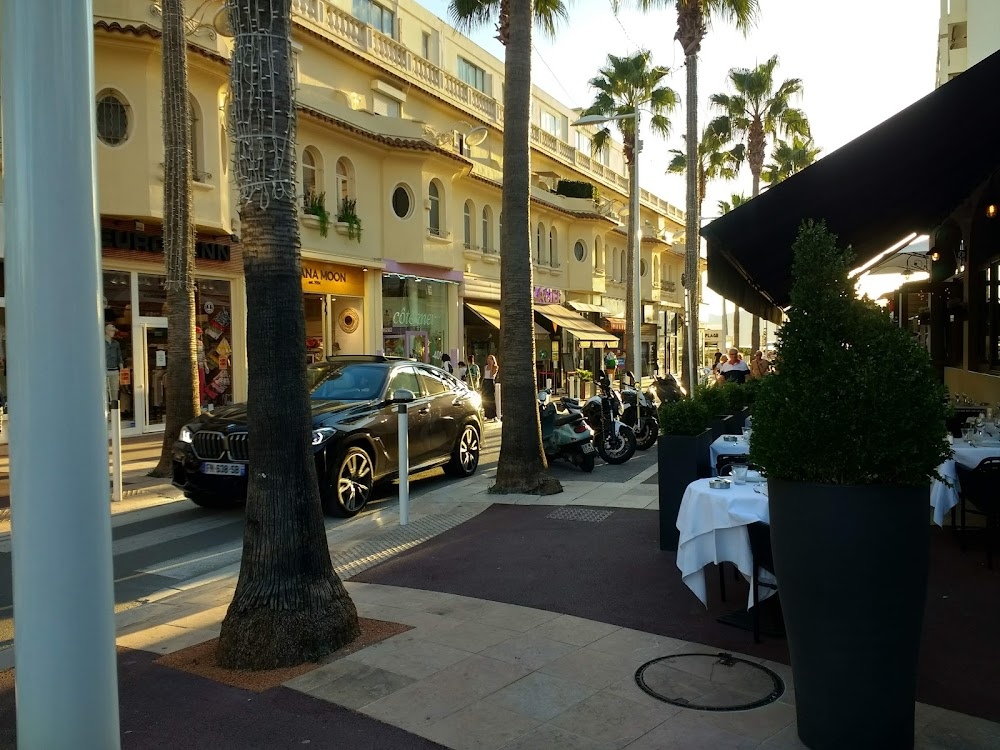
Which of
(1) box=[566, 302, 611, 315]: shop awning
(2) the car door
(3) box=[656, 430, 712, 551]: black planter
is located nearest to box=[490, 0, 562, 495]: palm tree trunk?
(2) the car door

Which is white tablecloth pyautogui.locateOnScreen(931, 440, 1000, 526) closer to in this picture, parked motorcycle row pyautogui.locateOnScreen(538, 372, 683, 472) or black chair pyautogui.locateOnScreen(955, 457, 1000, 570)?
black chair pyautogui.locateOnScreen(955, 457, 1000, 570)

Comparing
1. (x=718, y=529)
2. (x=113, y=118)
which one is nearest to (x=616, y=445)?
(x=718, y=529)

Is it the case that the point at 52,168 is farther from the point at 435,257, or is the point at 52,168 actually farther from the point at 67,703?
the point at 435,257

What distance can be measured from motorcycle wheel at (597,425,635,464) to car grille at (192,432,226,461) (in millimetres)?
6285

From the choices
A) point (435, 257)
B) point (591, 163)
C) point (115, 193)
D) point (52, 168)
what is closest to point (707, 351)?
point (591, 163)

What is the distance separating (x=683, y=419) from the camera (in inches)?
285

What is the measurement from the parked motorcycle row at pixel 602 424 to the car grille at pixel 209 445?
4840mm

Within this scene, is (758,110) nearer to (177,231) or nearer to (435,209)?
(435,209)

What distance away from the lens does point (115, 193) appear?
1555 cm

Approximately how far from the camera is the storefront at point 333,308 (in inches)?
835

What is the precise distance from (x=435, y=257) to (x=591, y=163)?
704 inches

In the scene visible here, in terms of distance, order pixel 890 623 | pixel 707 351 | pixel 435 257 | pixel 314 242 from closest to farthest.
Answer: pixel 890 623 < pixel 314 242 < pixel 435 257 < pixel 707 351

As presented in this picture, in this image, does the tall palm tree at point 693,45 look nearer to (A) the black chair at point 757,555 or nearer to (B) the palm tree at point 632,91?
(B) the palm tree at point 632,91

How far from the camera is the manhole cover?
28.9 feet
